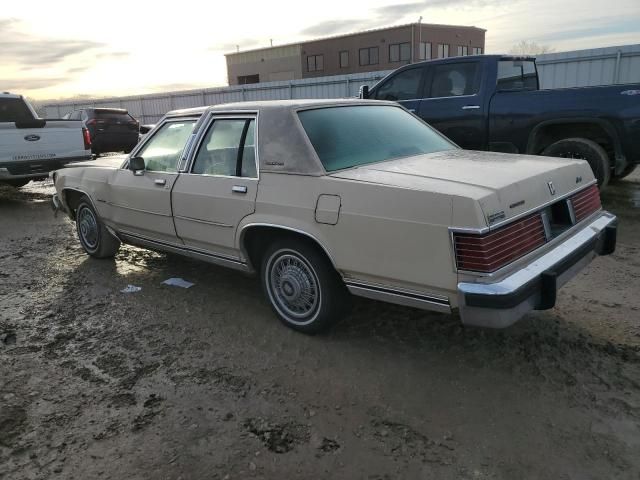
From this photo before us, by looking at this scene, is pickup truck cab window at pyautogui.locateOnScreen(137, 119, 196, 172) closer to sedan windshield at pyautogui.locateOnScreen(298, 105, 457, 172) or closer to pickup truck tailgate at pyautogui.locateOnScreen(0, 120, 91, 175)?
sedan windshield at pyautogui.locateOnScreen(298, 105, 457, 172)

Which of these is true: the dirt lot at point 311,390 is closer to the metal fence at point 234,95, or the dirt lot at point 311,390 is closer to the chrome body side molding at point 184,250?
the chrome body side molding at point 184,250

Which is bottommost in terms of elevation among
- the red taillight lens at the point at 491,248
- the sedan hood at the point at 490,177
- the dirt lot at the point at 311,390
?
the dirt lot at the point at 311,390

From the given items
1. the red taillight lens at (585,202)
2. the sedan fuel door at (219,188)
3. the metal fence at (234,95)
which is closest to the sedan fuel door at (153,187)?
the sedan fuel door at (219,188)

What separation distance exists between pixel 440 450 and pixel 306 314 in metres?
1.44

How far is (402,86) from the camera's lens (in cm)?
830

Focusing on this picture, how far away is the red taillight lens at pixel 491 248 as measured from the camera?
2654mm

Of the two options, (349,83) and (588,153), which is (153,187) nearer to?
(588,153)

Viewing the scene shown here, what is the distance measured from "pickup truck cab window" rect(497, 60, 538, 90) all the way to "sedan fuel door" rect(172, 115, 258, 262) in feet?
15.9

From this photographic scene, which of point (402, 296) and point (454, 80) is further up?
point (454, 80)

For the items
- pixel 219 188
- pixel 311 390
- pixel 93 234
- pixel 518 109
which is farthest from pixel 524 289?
pixel 518 109

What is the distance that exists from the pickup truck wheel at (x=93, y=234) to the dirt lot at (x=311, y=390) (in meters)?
1.04

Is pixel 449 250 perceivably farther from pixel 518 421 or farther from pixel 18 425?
pixel 18 425

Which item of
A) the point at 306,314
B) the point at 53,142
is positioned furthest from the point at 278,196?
the point at 53,142

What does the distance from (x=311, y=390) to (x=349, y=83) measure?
14788 mm
